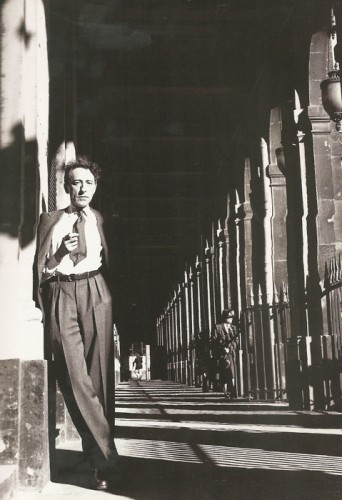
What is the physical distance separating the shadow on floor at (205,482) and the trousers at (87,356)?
0.27 m

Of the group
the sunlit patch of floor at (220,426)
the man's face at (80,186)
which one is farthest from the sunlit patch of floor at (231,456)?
the man's face at (80,186)

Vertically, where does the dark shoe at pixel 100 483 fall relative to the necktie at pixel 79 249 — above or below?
below

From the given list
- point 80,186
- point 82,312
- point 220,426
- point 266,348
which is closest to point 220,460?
point 82,312

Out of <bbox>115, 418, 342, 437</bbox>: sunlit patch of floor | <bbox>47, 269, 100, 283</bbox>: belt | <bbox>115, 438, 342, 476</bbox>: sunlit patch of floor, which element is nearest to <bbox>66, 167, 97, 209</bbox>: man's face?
<bbox>47, 269, 100, 283</bbox>: belt

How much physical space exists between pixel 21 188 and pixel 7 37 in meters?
0.95

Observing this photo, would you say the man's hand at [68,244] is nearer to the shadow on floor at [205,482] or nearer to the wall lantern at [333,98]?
the shadow on floor at [205,482]

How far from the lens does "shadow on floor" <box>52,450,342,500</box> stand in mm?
3670

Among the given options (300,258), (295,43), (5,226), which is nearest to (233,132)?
(295,43)

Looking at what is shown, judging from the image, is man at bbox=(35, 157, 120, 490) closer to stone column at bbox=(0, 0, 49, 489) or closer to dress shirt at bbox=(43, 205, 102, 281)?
dress shirt at bbox=(43, 205, 102, 281)

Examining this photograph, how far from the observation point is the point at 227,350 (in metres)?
14.3

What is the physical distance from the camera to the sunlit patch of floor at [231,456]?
4.69 m

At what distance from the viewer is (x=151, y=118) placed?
18.6 metres

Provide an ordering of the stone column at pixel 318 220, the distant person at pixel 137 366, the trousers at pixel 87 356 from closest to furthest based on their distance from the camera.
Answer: the trousers at pixel 87 356 → the stone column at pixel 318 220 → the distant person at pixel 137 366

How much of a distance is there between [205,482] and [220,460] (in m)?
0.98
